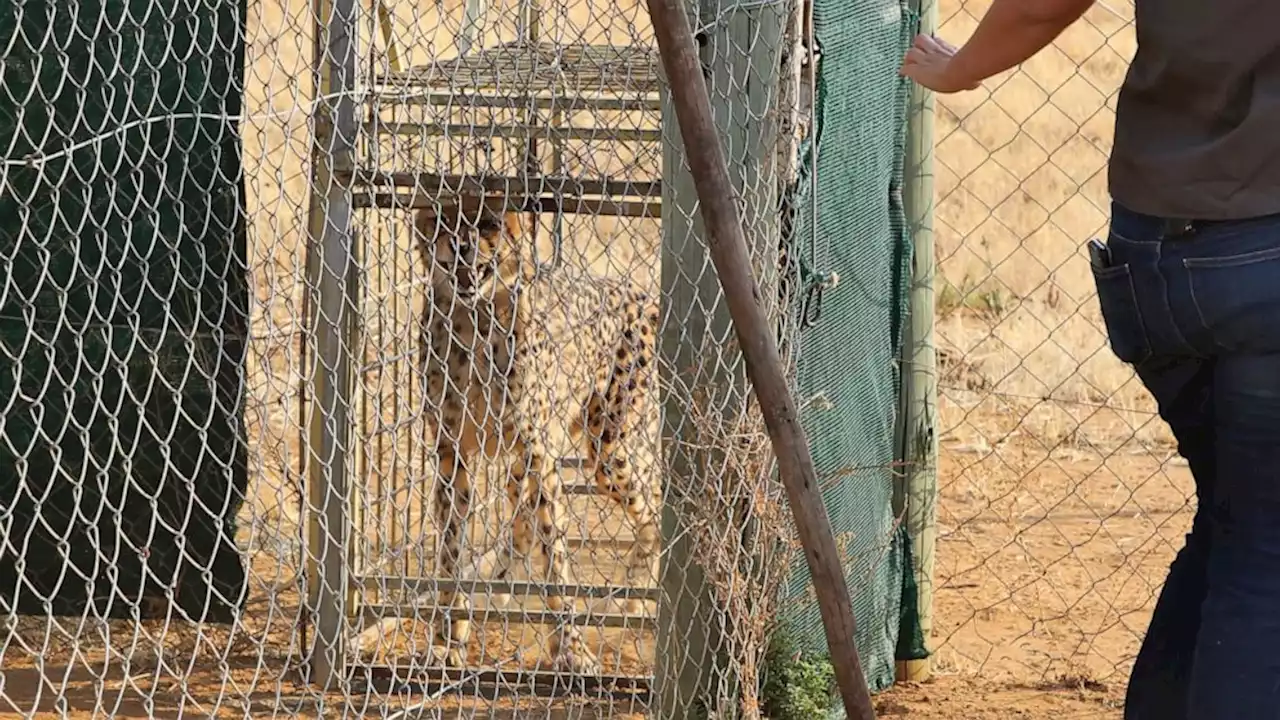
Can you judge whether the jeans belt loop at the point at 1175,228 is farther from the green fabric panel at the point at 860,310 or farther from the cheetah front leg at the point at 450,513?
the cheetah front leg at the point at 450,513

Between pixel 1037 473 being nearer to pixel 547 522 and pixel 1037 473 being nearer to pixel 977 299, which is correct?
pixel 547 522

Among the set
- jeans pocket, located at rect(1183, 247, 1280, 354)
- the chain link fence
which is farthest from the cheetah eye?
jeans pocket, located at rect(1183, 247, 1280, 354)

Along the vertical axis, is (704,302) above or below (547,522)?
above

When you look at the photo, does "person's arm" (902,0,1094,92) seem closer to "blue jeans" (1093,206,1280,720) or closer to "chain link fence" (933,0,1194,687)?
"blue jeans" (1093,206,1280,720)

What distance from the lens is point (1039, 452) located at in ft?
25.4

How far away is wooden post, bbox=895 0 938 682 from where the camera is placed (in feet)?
15.0

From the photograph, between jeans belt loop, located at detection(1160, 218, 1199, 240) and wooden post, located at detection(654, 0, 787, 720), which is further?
wooden post, located at detection(654, 0, 787, 720)

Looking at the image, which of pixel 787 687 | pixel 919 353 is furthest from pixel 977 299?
pixel 787 687

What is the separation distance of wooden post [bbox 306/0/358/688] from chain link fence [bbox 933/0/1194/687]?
182cm

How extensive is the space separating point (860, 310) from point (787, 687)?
1.04 meters

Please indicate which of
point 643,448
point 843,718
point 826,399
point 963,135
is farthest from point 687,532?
point 963,135

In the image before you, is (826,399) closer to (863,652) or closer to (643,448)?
(863,652)

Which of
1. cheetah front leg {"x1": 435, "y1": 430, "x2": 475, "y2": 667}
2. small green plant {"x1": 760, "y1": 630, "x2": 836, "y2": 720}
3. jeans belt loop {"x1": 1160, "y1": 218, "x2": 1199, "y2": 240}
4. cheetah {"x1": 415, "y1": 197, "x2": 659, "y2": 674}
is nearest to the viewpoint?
jeans belt loop {"x1": 1160, "y1": 218, "x2": 1199, "y2": 240}

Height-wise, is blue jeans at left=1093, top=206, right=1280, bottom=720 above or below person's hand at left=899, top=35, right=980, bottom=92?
below
